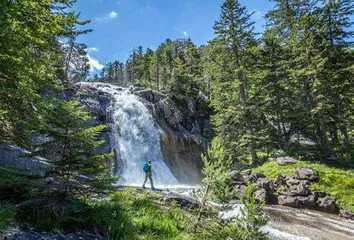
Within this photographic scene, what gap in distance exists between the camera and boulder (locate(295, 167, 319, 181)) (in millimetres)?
19328

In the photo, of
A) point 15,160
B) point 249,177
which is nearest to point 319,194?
point 249,177

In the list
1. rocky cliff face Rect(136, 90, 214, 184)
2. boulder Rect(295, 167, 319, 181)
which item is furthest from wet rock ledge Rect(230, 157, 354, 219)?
rocky cliff face Rect(136, 90, 214, 184)

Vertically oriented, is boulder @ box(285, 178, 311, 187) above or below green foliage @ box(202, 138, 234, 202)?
below

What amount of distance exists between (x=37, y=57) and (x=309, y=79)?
26.0m

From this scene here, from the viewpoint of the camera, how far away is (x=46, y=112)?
6.69 metres

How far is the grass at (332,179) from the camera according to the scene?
676 inches

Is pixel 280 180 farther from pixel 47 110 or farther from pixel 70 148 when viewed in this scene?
pixel 47 110

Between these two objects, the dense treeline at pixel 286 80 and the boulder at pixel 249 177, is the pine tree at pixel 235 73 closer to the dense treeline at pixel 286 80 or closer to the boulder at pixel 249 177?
the dense treeline at pixel 286 80

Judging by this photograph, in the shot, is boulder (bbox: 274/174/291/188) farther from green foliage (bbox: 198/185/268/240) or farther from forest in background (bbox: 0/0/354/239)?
green foliage (bbox: 198/185/268/240)

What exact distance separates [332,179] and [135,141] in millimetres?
20713

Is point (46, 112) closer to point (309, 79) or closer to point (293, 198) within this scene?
point (293, 198)

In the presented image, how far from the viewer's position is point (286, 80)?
2895 centimetres

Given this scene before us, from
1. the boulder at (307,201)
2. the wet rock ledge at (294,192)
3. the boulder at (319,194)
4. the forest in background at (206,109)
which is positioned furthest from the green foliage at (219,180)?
the boulder at (319,194)

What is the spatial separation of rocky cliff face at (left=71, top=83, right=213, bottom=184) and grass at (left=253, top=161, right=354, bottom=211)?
12.4 meters
